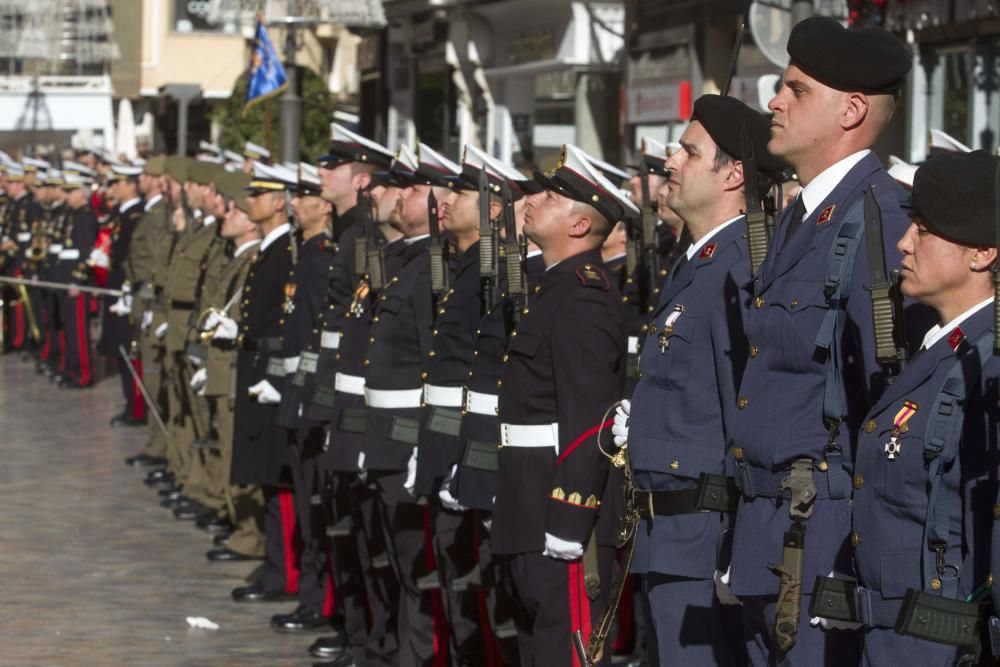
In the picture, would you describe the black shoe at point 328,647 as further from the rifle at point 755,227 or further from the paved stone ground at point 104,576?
the rifle at point 755,227

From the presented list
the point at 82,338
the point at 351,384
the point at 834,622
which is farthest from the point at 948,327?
the point at 82,338

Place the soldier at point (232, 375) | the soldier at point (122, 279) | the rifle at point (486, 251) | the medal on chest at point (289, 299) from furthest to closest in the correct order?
the soldier at point (122, 279) → the soldier at point (232, 375) → the medal on chest at point (289, 299) → the rifle at point (486, 251)

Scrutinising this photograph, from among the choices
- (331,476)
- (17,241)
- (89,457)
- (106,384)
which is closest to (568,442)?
(331,476)

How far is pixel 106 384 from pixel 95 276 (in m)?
1.75

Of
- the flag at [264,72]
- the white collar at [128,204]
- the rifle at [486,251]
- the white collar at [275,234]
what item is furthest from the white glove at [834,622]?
the flag at [264,72]

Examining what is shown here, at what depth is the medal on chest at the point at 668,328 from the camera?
5.58 m

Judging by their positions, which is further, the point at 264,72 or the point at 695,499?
the point at 264,72

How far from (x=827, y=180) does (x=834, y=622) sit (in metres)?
1.08

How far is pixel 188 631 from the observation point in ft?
31.0

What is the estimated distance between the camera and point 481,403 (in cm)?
702

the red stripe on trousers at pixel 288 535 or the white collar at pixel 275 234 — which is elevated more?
the white collar at pixel 275 234

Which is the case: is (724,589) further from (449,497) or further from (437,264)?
(437,264)

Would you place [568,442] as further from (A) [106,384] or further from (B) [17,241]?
(B) [17,241]

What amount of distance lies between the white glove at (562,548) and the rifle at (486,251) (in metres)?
1.13
